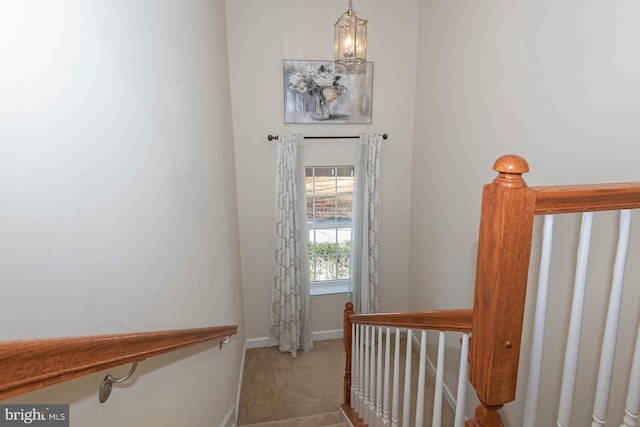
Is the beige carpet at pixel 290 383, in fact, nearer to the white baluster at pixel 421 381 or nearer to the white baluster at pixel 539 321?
the white baluster at pixel 421 381

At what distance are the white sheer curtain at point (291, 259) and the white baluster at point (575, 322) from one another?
3.16m

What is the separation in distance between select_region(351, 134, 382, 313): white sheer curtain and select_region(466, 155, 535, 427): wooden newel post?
3.25m

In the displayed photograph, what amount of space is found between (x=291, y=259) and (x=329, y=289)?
0.73 metres

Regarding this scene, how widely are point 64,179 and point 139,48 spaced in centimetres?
66

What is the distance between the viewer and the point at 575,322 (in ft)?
2.76

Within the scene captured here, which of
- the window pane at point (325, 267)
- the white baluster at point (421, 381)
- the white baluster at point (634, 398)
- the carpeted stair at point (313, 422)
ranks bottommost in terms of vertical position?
the carpeted stair at point (313, 422)

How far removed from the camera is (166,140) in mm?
1575

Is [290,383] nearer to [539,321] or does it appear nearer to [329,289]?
[329,289]

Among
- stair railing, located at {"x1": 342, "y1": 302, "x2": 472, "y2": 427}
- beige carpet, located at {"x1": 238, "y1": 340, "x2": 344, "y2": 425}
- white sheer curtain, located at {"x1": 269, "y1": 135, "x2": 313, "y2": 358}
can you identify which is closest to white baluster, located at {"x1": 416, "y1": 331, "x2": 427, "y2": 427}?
stair railing, located at {"x1": 342, "y1": 302, "x2": 472, "y2": 427}

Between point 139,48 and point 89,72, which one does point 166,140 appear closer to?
point 139,48

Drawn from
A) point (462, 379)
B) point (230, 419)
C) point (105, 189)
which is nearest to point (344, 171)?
point (230, 419)

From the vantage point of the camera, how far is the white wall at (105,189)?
746 millimetres

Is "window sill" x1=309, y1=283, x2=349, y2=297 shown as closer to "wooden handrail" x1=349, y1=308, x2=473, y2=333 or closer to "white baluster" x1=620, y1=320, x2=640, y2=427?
"wooden handrail" x1=349, y1=308, x2=473, y2=333

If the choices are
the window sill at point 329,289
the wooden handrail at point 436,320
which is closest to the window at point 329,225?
the window sill at point 329,289
